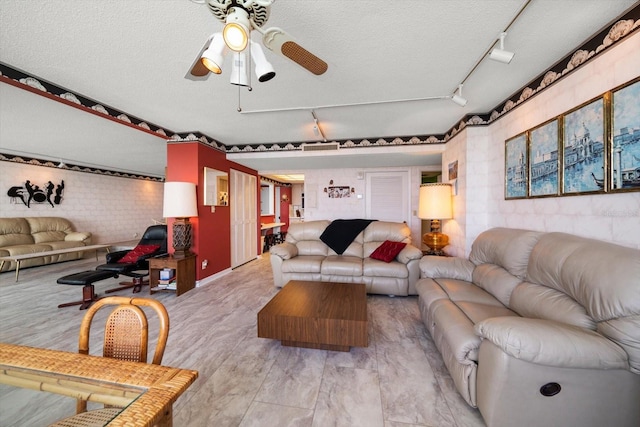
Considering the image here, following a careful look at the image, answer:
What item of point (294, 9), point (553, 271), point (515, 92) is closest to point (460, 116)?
point (515, 92)

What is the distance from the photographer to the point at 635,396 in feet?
3.69

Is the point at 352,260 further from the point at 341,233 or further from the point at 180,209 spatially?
the point at 180,209

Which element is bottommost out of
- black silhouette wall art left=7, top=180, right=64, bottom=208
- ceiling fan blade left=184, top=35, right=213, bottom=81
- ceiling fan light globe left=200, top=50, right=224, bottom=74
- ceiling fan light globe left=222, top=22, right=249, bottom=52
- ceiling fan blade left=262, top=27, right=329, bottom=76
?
black silhouette wall art left=7, top=180, right=64, bottom=208

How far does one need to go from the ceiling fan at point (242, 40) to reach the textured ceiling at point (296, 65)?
1.07 ft

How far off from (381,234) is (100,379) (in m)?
3.60

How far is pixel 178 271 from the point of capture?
3223mm

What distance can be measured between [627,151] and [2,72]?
4595mm

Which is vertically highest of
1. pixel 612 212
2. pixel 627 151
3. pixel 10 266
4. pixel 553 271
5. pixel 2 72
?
pixel 2 72

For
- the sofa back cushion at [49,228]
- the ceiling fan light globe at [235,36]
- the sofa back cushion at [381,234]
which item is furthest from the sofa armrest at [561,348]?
the sofa back cushion at [49,228]

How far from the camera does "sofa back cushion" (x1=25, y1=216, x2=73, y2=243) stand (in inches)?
204

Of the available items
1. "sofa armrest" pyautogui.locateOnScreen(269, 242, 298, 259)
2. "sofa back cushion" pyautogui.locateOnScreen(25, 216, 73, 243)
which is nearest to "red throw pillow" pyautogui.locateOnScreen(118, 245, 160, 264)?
"sofa armrest" pyautogui.locateOnScreen(269, 242, 298, 259)

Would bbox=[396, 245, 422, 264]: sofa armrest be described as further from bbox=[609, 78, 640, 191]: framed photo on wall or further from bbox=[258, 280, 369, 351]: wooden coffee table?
bbox=[609, 78, 640, 191]: framed photo on wall

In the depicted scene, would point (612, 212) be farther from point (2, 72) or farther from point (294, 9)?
point (2, 72)

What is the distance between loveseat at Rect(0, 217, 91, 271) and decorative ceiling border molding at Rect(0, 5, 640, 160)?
4.11 metres
